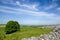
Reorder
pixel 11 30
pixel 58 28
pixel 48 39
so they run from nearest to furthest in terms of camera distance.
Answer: pixel 48 39 < pixel 58 28 < pixel 11 30

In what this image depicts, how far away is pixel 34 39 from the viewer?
1705 centimetres

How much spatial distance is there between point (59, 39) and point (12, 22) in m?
33.0

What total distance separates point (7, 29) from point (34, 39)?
28534 millimetres

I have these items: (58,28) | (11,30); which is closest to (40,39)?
(58,28)

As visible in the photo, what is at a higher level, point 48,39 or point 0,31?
point 0,31

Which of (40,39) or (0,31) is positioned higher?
(0,31)

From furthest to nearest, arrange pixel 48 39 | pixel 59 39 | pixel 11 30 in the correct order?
pixel 11 30 → pixel 48 39 → pixel 59 39

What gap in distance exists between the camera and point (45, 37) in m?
16.7

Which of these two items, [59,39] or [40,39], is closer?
[59,39]

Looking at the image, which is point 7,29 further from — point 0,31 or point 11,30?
point 0,31

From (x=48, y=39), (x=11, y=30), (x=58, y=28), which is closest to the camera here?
(x=48, y=39)

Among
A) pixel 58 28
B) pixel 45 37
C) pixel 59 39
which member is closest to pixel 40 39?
pixel 45 37

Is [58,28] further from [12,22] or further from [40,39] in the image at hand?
[12,22]

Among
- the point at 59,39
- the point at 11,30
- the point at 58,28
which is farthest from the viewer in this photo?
the point at 11,30
